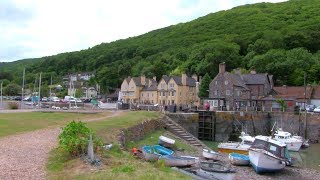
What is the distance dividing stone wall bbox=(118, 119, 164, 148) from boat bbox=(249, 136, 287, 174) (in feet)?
30.8

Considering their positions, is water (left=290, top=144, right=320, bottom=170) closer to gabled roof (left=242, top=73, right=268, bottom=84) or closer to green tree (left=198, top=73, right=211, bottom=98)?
gabled roof (left=242, top=73, right=268, bottom=84)

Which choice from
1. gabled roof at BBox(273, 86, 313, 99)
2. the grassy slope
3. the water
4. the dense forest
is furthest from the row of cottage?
the grassy slope

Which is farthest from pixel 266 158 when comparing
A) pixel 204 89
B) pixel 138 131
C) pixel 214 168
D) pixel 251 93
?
pixel 204 89

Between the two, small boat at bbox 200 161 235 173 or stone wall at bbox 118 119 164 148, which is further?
stone wall at bbox 118 119 164 148

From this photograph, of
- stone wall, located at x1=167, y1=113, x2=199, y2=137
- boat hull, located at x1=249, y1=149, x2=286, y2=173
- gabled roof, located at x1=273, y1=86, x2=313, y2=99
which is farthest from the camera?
gabled roof, located at x1=273, y1=86, x2=313, y2=99

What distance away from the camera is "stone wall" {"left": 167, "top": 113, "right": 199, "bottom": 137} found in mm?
57472

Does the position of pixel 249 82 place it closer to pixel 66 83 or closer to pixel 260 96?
pixel 260 96

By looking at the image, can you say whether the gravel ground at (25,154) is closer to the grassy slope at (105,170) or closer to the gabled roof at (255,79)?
the grassy slope at (105,170)

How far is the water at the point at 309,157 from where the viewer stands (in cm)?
3808

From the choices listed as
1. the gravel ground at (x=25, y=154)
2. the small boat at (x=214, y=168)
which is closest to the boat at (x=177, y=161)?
Answer: the small boat at (x=214, y=168)

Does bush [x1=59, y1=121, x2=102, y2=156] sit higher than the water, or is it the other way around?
bush [x1=59, y1=121, x2=102, y2=156]

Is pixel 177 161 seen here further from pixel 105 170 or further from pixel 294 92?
pixel 294 92

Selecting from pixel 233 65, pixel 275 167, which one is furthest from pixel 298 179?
pixel 233 65

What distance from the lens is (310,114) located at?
6300cm
